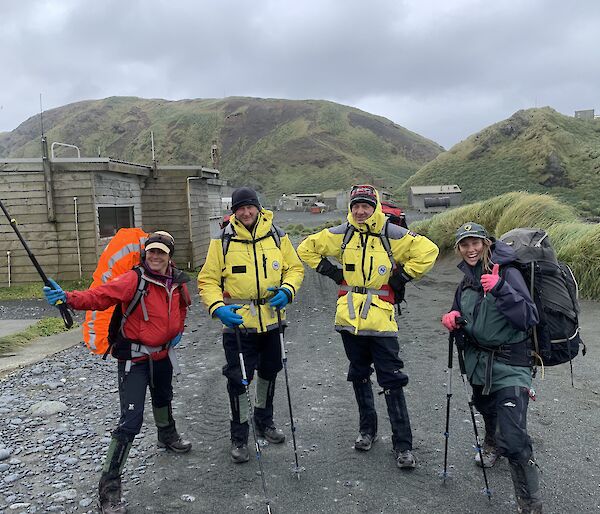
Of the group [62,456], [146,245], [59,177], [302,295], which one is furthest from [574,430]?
[59,177]

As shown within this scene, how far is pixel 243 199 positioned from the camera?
4.34 meters

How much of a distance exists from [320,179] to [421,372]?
103942 millimetres

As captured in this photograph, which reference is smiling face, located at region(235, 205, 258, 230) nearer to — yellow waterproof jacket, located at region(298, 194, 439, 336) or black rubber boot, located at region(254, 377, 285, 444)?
yellow waterproof jacket, located at region(298, 194, 439, 336)

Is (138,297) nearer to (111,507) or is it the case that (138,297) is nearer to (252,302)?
(252,302)

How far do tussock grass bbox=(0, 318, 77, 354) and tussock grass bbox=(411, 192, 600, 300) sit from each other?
35.2 feet

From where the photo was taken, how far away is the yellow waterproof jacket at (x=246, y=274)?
4.32 metres

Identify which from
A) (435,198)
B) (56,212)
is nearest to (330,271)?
(56,212)

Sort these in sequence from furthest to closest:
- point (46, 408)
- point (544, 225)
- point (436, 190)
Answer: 1. point (436, 190)
2. point (544, 225)
3. point (46, 408)

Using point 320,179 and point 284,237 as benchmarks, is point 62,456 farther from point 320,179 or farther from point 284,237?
point 320,179

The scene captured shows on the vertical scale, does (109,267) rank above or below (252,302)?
above

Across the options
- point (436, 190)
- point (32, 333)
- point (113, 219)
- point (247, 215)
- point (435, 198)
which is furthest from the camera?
point (436, 190)

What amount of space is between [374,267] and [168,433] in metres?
Result: 2.44

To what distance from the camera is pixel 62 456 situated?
4.42m

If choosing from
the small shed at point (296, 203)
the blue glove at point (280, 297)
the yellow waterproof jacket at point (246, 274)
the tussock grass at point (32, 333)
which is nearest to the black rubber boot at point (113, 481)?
the yellow waterproof jacket at point (246, 274)
